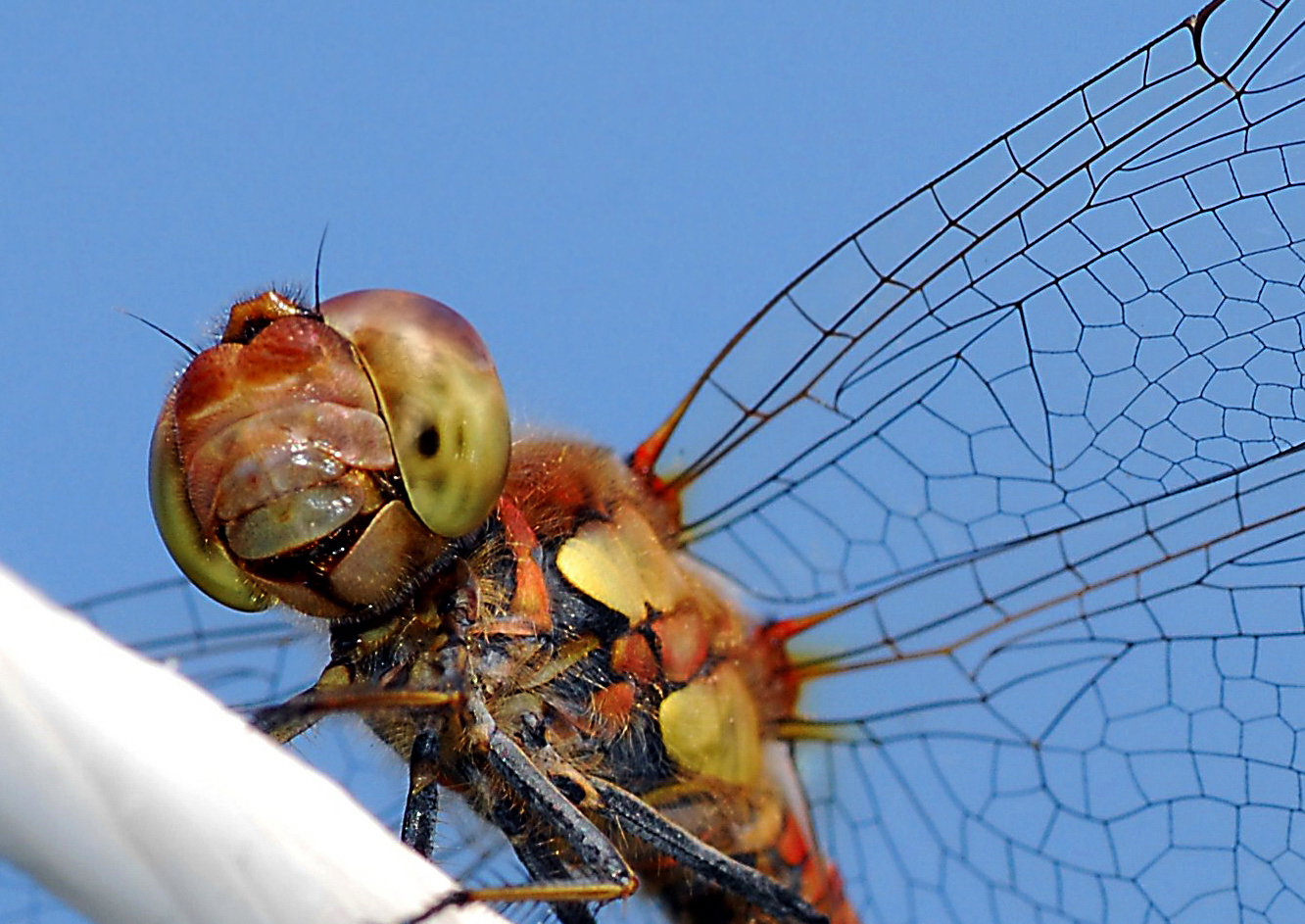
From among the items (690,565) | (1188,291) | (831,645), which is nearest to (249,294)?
(690,565)

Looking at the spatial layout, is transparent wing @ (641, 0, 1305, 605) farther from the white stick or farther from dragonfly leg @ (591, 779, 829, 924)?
the white stick

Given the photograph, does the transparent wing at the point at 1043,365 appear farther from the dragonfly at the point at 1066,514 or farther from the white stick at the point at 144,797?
A: the white stick at the point at 144,797

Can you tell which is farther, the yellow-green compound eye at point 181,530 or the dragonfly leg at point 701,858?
the dragonfly leg at point 701,858

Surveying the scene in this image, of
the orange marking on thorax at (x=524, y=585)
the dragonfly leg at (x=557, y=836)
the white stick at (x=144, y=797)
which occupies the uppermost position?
the orange marking on thorax at (x=524, y=585)

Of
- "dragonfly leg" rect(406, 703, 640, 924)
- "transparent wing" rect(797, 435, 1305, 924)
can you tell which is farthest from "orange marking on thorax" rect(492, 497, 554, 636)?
"transparent wing" rect(797, 435, 1305, 924)

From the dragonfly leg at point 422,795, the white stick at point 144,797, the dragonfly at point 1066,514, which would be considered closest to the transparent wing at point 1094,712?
the dragonfly at point 1066,514

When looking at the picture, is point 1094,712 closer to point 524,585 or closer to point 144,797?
point 524,585

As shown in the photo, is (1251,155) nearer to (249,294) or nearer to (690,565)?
(690,565)
